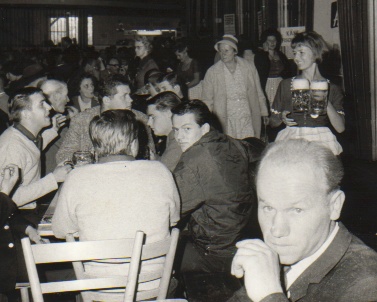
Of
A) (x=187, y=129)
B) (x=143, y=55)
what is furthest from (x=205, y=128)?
(x=143, y=55)

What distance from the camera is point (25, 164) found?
10.4 feet

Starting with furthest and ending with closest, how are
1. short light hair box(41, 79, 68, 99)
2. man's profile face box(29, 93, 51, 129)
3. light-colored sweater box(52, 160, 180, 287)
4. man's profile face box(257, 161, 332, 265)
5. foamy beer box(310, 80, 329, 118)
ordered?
short light hair box(41, 79, 68, 99) < man's profile face box(29, 93, 51, 129) < foamy beer box(310, 80, 329, 118) < light-colored sweater box(52, 160, 180, 287) < man's profile face box(257, 161, 332, 265)

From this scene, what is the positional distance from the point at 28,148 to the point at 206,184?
118cm

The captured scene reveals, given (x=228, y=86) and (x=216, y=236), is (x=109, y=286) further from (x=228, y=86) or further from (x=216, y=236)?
(x=228, y=86)

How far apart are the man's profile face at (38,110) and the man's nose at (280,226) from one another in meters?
2.45

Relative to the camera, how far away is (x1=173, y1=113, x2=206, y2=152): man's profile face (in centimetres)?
307

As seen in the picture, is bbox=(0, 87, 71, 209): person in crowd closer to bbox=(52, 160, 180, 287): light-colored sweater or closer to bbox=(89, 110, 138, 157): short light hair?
bbox=(89, 110, 138, 157): short light hair

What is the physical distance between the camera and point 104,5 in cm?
2184

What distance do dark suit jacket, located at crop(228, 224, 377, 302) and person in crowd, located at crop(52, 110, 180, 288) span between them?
3.61 ft

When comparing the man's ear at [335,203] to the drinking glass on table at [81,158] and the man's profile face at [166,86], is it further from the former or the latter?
the man's profile face at [166,86]

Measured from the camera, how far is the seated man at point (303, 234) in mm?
1145

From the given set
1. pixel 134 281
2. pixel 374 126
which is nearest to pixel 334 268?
Result: pixel 134 281

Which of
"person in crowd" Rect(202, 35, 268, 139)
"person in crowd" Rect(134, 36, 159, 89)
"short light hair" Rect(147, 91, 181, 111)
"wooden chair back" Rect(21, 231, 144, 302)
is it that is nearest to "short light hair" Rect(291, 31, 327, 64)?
"short light hair" Rect(147, 91, 181, 111)

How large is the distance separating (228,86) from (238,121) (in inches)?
14.6
